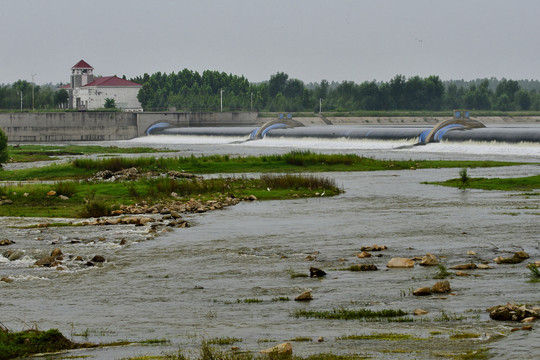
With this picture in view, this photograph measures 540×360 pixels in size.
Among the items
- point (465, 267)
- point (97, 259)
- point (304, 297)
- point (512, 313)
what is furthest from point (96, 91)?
point (512, 313)

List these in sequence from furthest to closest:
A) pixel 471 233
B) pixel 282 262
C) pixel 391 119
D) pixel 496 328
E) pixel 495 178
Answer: pixel 391 119 < pixel 495 178 < pixel 471 233 < pixel 282 262 < pixel 496 328

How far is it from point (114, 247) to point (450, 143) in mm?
58277

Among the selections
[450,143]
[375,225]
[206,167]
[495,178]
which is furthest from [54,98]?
[375,225]

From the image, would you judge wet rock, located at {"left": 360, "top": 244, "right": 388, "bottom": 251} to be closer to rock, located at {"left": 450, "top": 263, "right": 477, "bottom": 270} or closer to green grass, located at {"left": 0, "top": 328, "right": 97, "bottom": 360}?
rock, located at {"left": 450, "top": 263, "right": 477, "bottom": 270}

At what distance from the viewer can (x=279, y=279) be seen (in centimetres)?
2031

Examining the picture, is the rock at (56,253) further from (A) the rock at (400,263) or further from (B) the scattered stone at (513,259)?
(B) the scattered stone at (513,259)

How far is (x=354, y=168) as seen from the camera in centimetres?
5794

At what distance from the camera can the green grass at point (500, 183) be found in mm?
42844

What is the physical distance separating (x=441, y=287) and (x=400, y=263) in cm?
363

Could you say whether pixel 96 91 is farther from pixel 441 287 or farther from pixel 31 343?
pixel 31 343

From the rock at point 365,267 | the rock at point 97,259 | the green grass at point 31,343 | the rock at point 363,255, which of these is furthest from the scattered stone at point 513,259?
the green grass at point 31,343

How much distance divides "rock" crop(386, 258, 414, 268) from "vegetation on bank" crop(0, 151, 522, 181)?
105 feet

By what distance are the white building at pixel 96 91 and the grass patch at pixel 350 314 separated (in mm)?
144873

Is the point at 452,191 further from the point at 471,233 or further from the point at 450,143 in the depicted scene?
the point at 450,143
